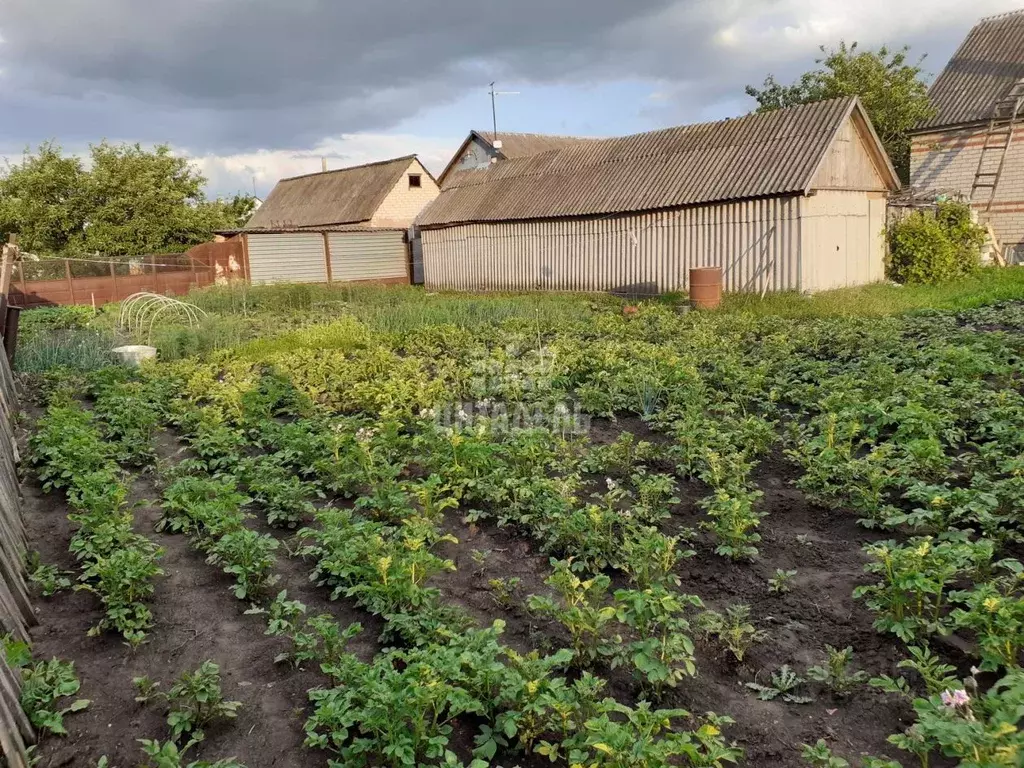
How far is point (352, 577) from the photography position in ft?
13.3

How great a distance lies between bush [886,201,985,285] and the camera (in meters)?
17.2

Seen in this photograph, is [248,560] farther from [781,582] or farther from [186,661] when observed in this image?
[781,582]

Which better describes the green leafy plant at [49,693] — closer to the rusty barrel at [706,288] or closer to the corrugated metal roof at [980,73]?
the rusty barrel at [706,288]

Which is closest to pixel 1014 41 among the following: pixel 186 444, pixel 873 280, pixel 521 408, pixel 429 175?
pixel 873 280

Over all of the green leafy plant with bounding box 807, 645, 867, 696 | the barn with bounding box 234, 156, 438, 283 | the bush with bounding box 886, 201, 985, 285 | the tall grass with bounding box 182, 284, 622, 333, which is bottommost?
the green leafy plant with bounding box 807, 645, 867, 696

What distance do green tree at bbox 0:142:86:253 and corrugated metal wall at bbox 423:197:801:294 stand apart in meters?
19.1

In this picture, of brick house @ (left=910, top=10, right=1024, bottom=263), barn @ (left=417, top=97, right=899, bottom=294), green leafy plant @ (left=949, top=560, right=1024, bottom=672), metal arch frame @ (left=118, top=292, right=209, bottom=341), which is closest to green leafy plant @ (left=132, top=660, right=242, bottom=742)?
green leafy plant @ (left=949, top=560, right=1024, bottom=672)

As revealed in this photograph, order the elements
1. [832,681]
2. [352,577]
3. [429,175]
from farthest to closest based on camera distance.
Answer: [429,175]
[352,577]
[832,681]

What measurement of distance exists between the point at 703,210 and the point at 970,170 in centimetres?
1046

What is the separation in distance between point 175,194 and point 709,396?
33.2m

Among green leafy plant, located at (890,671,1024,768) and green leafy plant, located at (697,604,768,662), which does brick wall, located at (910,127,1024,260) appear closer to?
green leafy plant, located at (697,604,768,662)

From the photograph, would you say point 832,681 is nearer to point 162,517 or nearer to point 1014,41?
point 162,517

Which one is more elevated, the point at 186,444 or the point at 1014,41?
the point at 1014,41

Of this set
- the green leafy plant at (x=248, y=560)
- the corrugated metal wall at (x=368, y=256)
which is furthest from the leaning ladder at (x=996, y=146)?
the green leafy plant at (x=248, y=560)
